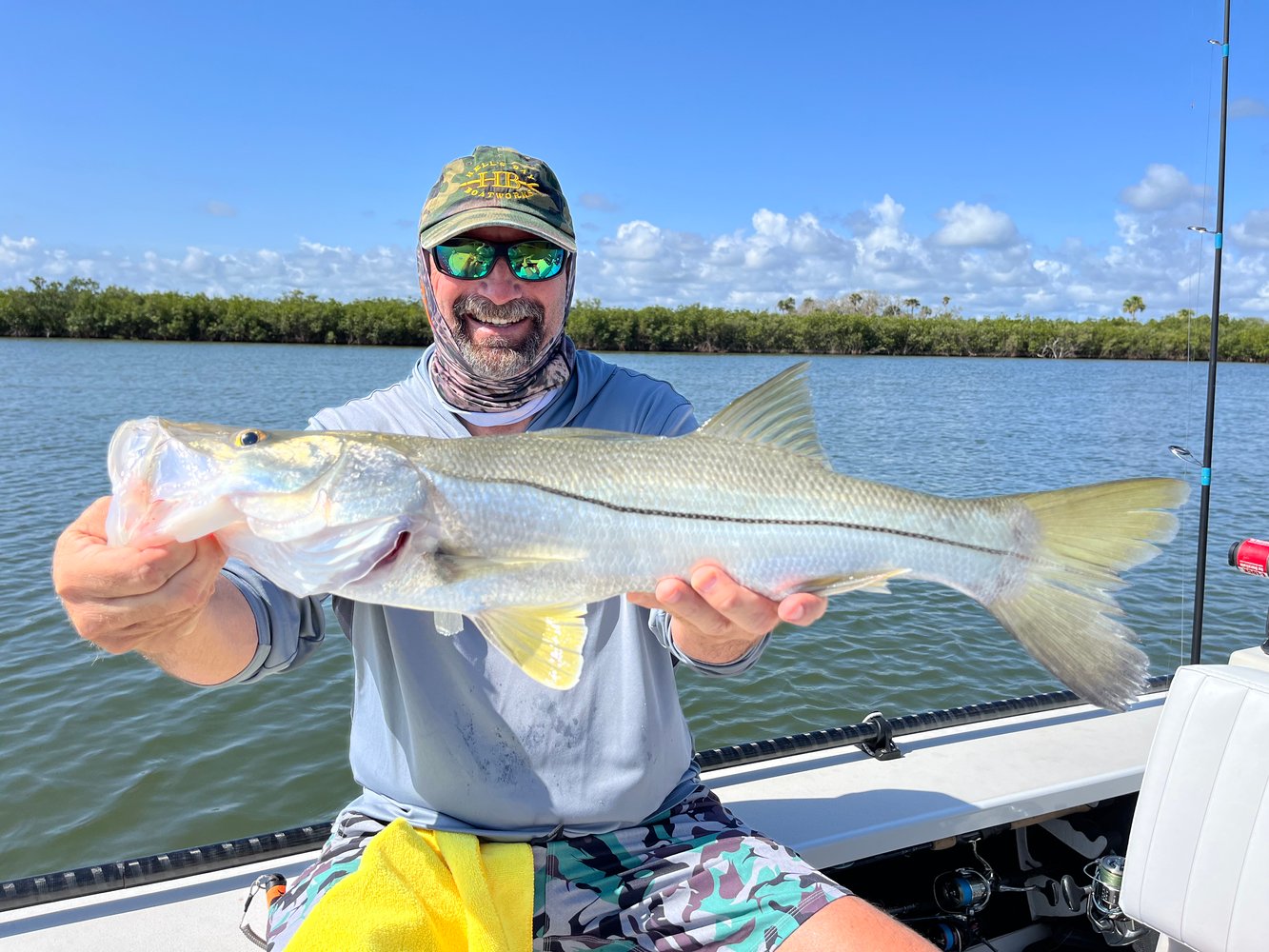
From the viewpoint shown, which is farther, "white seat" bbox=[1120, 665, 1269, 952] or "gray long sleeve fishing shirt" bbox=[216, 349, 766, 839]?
"gray long sleeve fishing shirt" bbox=[216, 349, 766, 839]

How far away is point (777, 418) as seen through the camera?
7.94ft

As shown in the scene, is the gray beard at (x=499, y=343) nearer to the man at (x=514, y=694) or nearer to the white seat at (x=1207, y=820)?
the man at (x=514, y=694)

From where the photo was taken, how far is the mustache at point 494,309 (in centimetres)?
298

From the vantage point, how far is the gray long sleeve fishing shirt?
254 cm

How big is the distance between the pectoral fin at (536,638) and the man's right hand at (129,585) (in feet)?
2.24

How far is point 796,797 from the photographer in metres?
3.46

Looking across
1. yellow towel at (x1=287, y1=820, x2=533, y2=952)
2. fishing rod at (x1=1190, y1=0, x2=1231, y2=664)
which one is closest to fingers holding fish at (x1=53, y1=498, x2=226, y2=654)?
yellow towel at (x1=287, y1=820, x2=533, y2=952)

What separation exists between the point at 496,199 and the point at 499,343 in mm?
494

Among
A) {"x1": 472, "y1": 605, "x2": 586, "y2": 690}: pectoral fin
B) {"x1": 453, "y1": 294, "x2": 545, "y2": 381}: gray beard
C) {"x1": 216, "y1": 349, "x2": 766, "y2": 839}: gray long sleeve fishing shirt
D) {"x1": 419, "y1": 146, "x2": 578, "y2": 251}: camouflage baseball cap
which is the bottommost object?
{"x1": 216, "y1": 349, "x2": 766, "y2": 839}: gray long sleeve fishing shirt

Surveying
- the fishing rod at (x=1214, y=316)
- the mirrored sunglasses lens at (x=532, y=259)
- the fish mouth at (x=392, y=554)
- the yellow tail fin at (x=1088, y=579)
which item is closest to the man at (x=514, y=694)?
the mirrored sunglasses lens at (x=532, y=259)

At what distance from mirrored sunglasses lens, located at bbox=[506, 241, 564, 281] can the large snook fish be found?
2.99 feet

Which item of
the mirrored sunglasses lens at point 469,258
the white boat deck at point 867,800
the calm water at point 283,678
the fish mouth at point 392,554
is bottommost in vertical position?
the calm water at point 283,678

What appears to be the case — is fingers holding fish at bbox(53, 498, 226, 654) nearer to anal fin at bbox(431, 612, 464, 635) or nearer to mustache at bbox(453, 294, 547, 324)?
anal fin at bbox(431, 612, 464, 635)

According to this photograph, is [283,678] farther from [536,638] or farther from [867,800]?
[536,638]
